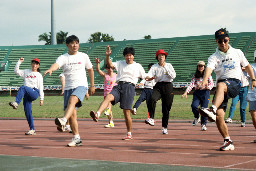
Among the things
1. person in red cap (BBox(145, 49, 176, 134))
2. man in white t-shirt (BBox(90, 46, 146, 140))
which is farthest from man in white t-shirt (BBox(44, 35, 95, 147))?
person in red cap (BBox(145, 49, 176, 134))

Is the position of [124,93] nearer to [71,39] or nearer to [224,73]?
[71,39]

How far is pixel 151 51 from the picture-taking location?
212 ft

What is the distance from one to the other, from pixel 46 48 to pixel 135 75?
64599 millimetres

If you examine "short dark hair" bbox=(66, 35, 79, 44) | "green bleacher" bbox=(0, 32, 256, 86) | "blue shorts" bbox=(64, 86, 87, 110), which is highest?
"green bleacher" bbox=(0, 32, 256, 86)

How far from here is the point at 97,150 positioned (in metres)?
8.06

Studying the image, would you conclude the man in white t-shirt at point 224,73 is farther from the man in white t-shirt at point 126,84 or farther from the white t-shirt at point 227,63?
the man in white t-shirt at point 126,84

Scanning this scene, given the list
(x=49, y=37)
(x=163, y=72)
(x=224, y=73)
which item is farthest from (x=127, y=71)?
(x=49, y=37)

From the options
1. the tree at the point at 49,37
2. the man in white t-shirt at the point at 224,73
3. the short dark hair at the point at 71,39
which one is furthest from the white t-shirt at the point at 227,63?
the tree at the point at 49,37

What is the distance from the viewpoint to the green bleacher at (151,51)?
5884 cm

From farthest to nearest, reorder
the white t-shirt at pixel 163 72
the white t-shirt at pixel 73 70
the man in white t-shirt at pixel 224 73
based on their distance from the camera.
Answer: the white t-shirt at pixel 163 72 < the white t-shirt at pixel 73 70 < the man in white t-shirt at pixel 224 73

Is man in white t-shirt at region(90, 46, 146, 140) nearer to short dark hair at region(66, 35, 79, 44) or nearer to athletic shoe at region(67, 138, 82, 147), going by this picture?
short dark hair at region(66, 35, 79, 44)

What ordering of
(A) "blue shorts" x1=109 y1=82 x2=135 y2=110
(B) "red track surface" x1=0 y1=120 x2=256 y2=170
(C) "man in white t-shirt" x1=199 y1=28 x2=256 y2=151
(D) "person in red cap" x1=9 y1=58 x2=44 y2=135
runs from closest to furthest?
(B) "red track surface" x1=0 y1=120 x2=256 y2=170 → (C) "man in white t-shirt" x1=199 y1=28 x2=256 y2=151 → (A) "blue shorts" x1=109 y1=82 x2=135 y2=110 → (D) "person in red cap" x1=9 y1=58 x2=44 y2=135

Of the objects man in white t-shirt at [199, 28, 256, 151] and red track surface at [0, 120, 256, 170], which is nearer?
red track surface at [0, 120, 256, 170]

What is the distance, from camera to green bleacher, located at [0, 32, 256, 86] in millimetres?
58844
